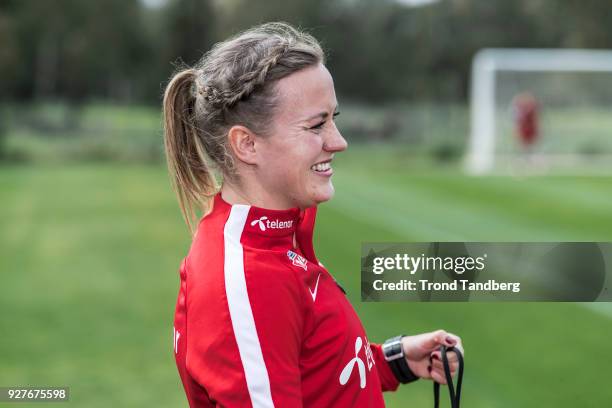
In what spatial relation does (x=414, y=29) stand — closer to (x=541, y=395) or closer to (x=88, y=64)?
(x=88, y=64)

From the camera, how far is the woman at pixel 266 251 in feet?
5.94

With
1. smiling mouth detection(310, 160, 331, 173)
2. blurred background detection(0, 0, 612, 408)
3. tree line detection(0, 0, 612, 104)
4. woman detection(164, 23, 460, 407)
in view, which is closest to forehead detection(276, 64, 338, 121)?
woman detection(164, 23, 460, 407)

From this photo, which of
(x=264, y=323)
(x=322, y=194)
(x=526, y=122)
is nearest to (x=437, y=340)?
(x=322, y=194)

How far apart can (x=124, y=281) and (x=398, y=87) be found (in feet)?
111

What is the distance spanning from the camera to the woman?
1811 mm

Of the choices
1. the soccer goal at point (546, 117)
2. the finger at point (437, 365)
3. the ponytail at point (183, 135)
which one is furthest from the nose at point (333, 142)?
the soccer goal at point (546, 117)

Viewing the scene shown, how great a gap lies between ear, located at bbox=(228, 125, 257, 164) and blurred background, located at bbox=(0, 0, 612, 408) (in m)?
0.53

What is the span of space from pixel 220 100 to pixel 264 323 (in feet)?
1.70

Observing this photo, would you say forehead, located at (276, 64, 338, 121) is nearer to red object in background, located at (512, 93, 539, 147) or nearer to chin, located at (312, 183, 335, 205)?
chin, located at (312, 183, 335, 205)

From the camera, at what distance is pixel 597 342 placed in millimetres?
6301

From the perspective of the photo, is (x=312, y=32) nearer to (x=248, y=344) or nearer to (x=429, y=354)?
(x=429, y=354)

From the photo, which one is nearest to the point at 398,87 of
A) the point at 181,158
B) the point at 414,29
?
Result: the point at 414,29

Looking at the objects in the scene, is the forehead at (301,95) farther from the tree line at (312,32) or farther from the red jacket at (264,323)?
the tree line at (312,32)

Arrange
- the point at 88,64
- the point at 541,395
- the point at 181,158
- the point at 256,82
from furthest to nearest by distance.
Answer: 1. the point at 88,64
2. the point at 541,395
3. the point at 181,158
4. the point at 256,82
